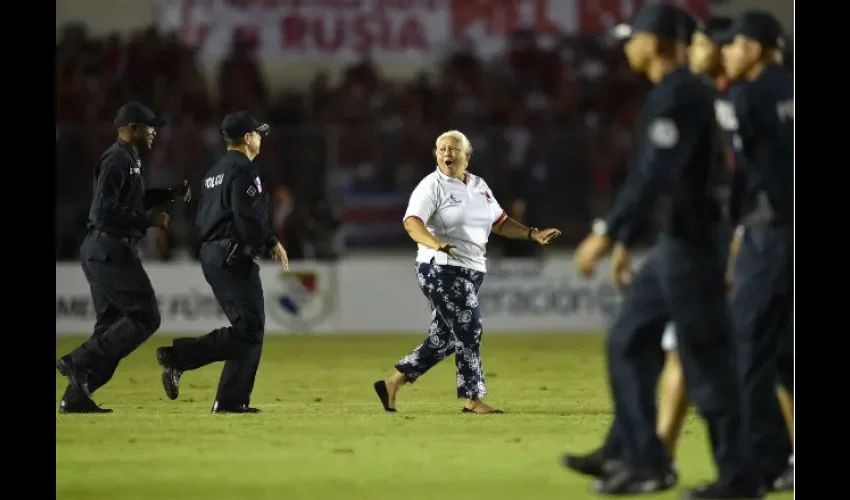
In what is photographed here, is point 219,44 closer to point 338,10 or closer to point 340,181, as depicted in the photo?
point 338,10

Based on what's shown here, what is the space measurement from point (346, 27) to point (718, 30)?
1874cm

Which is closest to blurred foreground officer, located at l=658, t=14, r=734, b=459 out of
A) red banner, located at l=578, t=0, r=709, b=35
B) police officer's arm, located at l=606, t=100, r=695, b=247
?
police officer's arm, located at l=606, t=100, r=695, b=247

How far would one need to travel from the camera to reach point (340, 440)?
1123 centimetres

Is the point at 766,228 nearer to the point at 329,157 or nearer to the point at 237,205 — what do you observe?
the point at 237,205

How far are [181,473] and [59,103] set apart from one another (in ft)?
57.3

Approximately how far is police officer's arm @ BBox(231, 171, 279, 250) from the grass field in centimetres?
145

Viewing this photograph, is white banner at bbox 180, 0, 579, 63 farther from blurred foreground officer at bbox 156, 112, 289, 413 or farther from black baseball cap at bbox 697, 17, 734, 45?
black baseball cap at bbox 697, 17, 734, 45

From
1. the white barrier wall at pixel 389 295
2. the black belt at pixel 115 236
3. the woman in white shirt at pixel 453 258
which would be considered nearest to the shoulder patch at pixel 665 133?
the woman in white shirt at pixel 453 258

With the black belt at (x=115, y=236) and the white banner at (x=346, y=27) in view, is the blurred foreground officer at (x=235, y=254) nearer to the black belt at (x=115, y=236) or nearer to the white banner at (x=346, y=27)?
the black belt at (x=115, y=236)

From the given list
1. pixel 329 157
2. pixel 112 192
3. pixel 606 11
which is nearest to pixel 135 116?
pixel 112 192

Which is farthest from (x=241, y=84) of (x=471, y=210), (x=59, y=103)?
(x=471, y=210)

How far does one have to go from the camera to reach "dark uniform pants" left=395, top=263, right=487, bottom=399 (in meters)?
12.4

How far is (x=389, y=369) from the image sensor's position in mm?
17531

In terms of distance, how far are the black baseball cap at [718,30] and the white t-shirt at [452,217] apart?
11.9 feet
